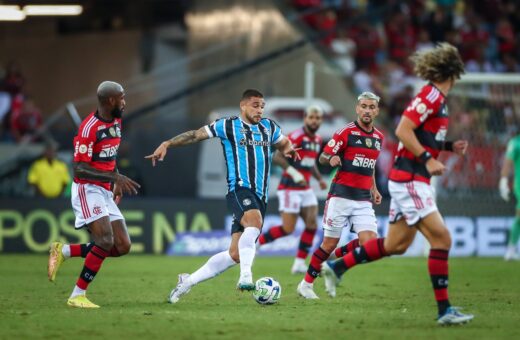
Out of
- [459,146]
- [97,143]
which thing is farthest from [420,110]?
[97,143]

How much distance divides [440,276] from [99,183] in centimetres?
419

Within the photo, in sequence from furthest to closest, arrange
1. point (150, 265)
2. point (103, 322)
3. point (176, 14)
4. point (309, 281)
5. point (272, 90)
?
point (176, 14), point (272, 90), point (150, 265), point (309, 281), point (103, 322)

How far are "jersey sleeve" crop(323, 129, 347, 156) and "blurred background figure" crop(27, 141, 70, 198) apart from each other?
11.0 metres

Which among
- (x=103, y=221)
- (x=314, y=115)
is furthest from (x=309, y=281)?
(x=314, y=115)

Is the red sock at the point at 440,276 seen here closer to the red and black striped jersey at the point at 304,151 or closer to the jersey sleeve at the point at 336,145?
the jersey sleeve at the point at 336,145

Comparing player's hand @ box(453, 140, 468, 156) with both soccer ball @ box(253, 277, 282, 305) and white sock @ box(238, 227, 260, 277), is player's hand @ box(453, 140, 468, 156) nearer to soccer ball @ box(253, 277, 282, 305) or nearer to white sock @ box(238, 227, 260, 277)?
white sock @ box(238, 227, 260, 277)

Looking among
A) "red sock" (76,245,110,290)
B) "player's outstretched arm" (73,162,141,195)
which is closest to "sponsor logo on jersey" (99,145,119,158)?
"player's outstretched arm" (73,162,141,195)

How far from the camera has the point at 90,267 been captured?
1242 centimetres

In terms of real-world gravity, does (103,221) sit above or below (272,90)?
below

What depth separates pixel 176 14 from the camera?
103 feet

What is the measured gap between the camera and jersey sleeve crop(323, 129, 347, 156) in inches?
540

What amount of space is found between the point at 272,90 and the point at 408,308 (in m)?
16.1

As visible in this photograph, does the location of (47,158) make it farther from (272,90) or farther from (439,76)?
(439,76)

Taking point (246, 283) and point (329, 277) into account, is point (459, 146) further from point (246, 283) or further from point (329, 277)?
point (329, 277)
